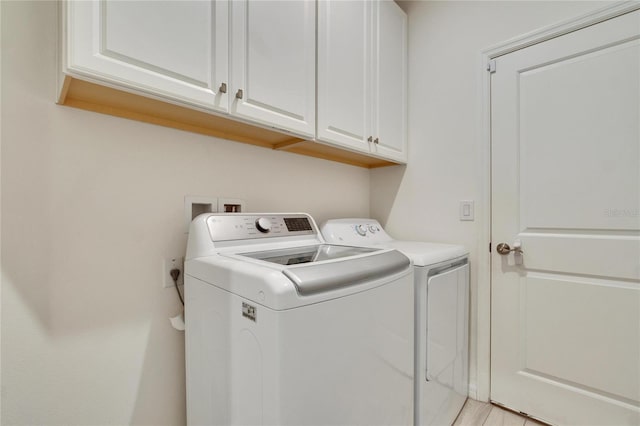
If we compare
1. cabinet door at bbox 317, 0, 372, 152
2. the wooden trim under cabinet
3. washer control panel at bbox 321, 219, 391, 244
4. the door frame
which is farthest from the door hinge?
washer control panel at bbox 321, 219, 391, 244

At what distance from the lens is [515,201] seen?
5.23 ft

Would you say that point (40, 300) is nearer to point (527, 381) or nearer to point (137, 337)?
point (137, 337)

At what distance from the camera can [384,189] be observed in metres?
2.16

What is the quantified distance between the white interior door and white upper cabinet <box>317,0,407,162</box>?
582 mm

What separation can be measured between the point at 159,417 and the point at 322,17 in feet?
6.27

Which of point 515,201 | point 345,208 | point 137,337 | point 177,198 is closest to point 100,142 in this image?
point 177,198

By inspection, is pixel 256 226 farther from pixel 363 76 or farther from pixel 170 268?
pixel 363 76

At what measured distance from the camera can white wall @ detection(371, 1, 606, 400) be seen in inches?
66.2

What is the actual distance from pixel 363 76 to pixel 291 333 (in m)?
1.44

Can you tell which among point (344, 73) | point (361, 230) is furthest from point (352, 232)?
point (344, 73)

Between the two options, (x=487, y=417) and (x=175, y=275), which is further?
(x=487, y=417)

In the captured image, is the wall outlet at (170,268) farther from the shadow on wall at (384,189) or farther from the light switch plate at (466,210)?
the light switch plate at (466,210)

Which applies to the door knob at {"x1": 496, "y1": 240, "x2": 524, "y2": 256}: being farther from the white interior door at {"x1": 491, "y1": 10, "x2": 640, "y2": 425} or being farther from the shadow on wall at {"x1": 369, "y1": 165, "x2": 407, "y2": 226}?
the shadow on wall at {"x1": 369, "y1": 165, "x2": 407, "y2": 226}

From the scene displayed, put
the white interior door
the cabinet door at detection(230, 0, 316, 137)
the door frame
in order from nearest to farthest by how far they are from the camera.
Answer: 1. the cabinet door at detection(230, 0, 316, 137)
2. the white interior door
3. the door frame
